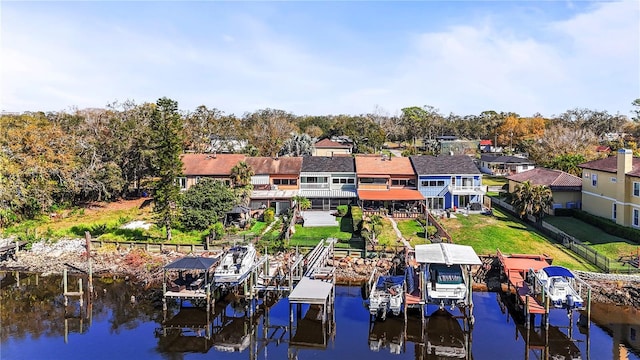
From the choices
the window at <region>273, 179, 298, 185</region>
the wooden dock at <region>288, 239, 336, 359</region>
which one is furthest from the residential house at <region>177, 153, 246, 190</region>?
the wooden dock at <region>288, 239, 336, 359</region>

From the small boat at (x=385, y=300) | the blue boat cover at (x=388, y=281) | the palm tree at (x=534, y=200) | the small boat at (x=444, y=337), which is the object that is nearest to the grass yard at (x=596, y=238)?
the palm tree at (x=534, y=200)

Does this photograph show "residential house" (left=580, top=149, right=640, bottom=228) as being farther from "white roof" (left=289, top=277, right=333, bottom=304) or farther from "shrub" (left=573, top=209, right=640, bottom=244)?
"white roof" (left=289, top=277, right=333, bottom=304)

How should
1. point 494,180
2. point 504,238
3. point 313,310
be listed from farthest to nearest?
point 494,180
point 504,238
point 313,310

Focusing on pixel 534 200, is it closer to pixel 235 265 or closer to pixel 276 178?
pixel 276 178

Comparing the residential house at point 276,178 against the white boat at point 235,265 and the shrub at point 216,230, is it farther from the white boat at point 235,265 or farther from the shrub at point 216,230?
the white boat at point 235,265

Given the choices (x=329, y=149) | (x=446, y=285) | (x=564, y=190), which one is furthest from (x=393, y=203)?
(x=329, y=149)

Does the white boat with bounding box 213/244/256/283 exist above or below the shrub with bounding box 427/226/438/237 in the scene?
below

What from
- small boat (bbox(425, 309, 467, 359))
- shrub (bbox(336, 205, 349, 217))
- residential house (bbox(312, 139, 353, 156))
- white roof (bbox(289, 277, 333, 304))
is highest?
residential house (bbox(312, 139, 353, 156))
